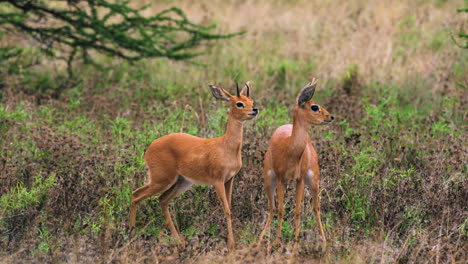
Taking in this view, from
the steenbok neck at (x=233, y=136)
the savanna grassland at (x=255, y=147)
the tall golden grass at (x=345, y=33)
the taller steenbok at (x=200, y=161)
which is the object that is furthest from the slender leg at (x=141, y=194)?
the tall golden grass at (x=345, y=33)

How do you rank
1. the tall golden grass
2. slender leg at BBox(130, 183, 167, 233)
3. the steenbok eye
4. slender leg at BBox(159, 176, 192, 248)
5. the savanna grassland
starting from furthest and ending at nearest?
the tall golden grass
slender leg at BBox(159, 176, 192, 248)
slender leg at BBox(130, 183, 167, 233)
the savanna grassland
the steenbok eye

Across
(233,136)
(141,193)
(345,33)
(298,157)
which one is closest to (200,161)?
(233,136)

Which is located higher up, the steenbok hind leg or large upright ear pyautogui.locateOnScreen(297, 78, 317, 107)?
large upright ear pyautogui.locateOnScreen(297, 78, 317, 107)

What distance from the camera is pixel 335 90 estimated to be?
1078 centimetres

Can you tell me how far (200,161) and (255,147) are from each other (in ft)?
6.13

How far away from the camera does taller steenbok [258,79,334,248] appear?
18.9 feet

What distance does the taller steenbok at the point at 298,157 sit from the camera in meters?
5.75

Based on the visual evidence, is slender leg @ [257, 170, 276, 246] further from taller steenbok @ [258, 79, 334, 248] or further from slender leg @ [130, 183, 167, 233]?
slender leg @ [130, 183, 167, 233]

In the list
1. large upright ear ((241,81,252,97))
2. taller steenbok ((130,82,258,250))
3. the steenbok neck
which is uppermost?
large upright ear ((241,81,252,97))

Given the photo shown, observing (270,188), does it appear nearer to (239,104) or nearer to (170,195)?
(239,104)

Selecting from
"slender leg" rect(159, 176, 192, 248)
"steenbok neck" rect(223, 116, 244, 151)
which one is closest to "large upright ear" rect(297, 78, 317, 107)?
"steenbok neck" rect(223, 116, 244, 151)

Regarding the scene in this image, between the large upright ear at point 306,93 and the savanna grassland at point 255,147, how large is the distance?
3.64 feet

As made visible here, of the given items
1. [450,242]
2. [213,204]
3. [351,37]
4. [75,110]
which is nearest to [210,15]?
[351,37]

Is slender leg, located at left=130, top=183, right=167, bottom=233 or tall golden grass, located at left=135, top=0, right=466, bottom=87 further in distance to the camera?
tall golden grass, located at left=135, top=0, right=466, bottom=87
